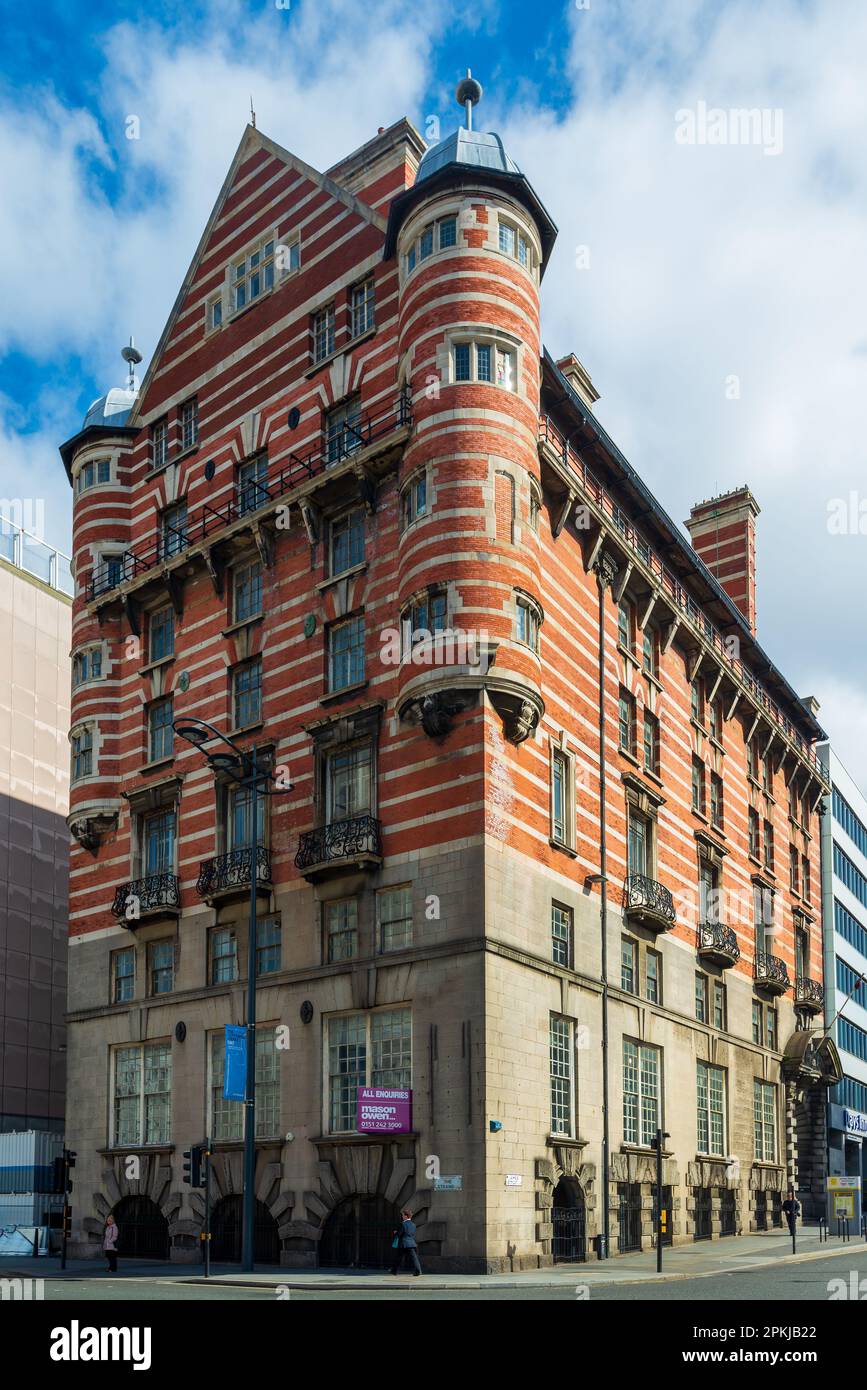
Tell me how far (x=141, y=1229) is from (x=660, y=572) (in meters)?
27.7

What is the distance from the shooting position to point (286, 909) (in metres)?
38.0

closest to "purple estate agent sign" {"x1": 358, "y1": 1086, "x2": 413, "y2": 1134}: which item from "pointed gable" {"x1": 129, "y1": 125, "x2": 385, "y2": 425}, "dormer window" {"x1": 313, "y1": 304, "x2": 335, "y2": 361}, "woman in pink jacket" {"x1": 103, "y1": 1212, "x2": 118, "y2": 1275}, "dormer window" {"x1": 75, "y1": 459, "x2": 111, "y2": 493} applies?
"woman in pink jacket" {"x1": 103, "y1": 1212, "x2": 118, "y2": 1275}

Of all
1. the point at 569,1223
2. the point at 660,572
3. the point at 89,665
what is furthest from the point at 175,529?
the point at 569,1223

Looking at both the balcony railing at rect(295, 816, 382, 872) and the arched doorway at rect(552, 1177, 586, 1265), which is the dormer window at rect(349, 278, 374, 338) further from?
the arched doorway at rect(552, 1177, 586, 1265)

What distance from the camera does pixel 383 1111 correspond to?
105 ft

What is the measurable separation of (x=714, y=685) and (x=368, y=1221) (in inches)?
1068

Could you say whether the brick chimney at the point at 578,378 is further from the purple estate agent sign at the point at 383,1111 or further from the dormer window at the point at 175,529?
the purple estate agent sign at the point at 383,1111

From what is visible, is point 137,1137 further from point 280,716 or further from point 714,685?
point 714,685

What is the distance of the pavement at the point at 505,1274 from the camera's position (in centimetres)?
2813

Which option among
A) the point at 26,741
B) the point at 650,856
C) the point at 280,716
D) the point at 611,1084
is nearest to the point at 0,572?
the point at 26,741

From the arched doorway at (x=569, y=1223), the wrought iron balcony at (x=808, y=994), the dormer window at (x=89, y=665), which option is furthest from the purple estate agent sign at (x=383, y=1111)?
the wrought iron balcony at (x=808, y=994)

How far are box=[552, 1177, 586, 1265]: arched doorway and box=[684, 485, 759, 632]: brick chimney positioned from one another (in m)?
36.6

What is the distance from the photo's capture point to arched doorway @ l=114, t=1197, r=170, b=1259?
132ft

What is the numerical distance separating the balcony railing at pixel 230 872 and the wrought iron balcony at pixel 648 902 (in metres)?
11.0
